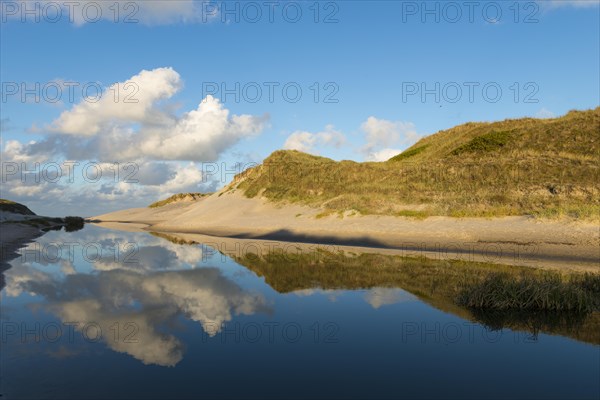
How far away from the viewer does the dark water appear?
7.57 meters

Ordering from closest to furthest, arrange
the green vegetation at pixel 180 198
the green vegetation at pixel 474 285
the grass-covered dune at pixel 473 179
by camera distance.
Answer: the green vegetation at pixel 474 285
the grass-covered dune at pixel 473 179
the green vegetation at pixel 180 198

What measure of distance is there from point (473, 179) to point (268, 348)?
4207 centimetres

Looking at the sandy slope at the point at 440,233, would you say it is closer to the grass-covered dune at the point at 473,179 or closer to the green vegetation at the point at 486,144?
the grass-covered dune at the point at 473,179

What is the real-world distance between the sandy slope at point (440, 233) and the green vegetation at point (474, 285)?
4.92m

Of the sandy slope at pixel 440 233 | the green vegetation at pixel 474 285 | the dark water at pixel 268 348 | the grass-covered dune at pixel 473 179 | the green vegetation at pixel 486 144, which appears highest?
the green vegetation at pixel 486 144

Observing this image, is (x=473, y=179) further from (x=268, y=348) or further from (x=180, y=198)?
(x=180, y=198)

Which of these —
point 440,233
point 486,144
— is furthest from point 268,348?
point 486,144

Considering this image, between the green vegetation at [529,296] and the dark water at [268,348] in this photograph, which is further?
the green vegetation at [529,296]

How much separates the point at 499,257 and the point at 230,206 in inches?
1764

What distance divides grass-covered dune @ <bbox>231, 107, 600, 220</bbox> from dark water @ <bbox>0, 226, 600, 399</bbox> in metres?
22.8

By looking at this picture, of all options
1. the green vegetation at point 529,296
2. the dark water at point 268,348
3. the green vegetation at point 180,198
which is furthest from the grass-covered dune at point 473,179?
the green vegetation at point 180,198

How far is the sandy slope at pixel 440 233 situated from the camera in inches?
953

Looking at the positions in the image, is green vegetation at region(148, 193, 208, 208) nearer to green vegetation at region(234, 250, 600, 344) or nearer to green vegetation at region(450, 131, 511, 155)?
green vegetation at region(450, 131, 511, 155)

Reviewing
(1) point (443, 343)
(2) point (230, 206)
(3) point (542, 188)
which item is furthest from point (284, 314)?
(2) point (230, 206)
